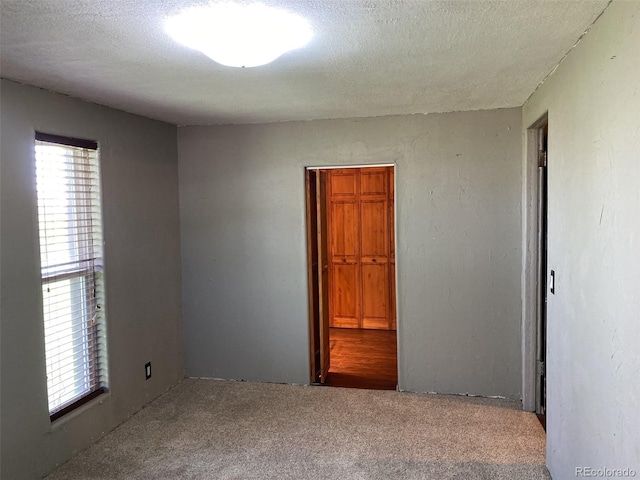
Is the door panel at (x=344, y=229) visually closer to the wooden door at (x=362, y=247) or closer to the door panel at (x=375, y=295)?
the wooden door at (x=362, y=247)

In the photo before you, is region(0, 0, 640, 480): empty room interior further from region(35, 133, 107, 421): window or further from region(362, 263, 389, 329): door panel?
region(362, 263, 389, 329): door panel

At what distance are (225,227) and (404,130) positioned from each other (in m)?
1.62

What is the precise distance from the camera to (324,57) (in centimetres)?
223

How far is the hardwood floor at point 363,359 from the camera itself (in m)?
4.24

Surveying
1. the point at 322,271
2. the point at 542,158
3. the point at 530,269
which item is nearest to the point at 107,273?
the point at 322,271

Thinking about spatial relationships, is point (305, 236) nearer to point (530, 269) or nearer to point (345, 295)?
point (530, 269)

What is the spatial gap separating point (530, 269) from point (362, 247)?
2.86 metres

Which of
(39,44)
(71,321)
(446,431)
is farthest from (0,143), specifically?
(446,431)

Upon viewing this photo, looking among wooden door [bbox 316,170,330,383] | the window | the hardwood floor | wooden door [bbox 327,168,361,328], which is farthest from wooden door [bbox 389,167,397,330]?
the window

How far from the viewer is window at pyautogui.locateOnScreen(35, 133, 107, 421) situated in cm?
277

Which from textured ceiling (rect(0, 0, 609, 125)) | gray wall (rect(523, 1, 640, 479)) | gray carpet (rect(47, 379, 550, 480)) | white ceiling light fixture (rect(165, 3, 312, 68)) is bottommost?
gray carpet (rect(47, 379, 550, 480))

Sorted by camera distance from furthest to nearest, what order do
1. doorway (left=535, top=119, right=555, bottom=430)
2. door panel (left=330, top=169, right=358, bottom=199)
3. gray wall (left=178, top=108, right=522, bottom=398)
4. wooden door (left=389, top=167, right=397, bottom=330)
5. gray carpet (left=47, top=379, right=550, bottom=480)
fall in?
door panel (left=330, top=169, right=358, bottom=199)
wooden door (left=389, top=167, right=397, bottom=330)
gray wall (left=178, top=108, right=522, bottom=398)
doorway (left=535, top=119, right=555, bottom=430)
gray carpet (left=47, top=379, right=550, bottom=480)

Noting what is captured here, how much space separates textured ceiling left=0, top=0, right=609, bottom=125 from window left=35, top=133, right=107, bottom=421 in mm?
416

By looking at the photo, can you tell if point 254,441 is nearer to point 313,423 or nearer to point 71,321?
point 313,423
